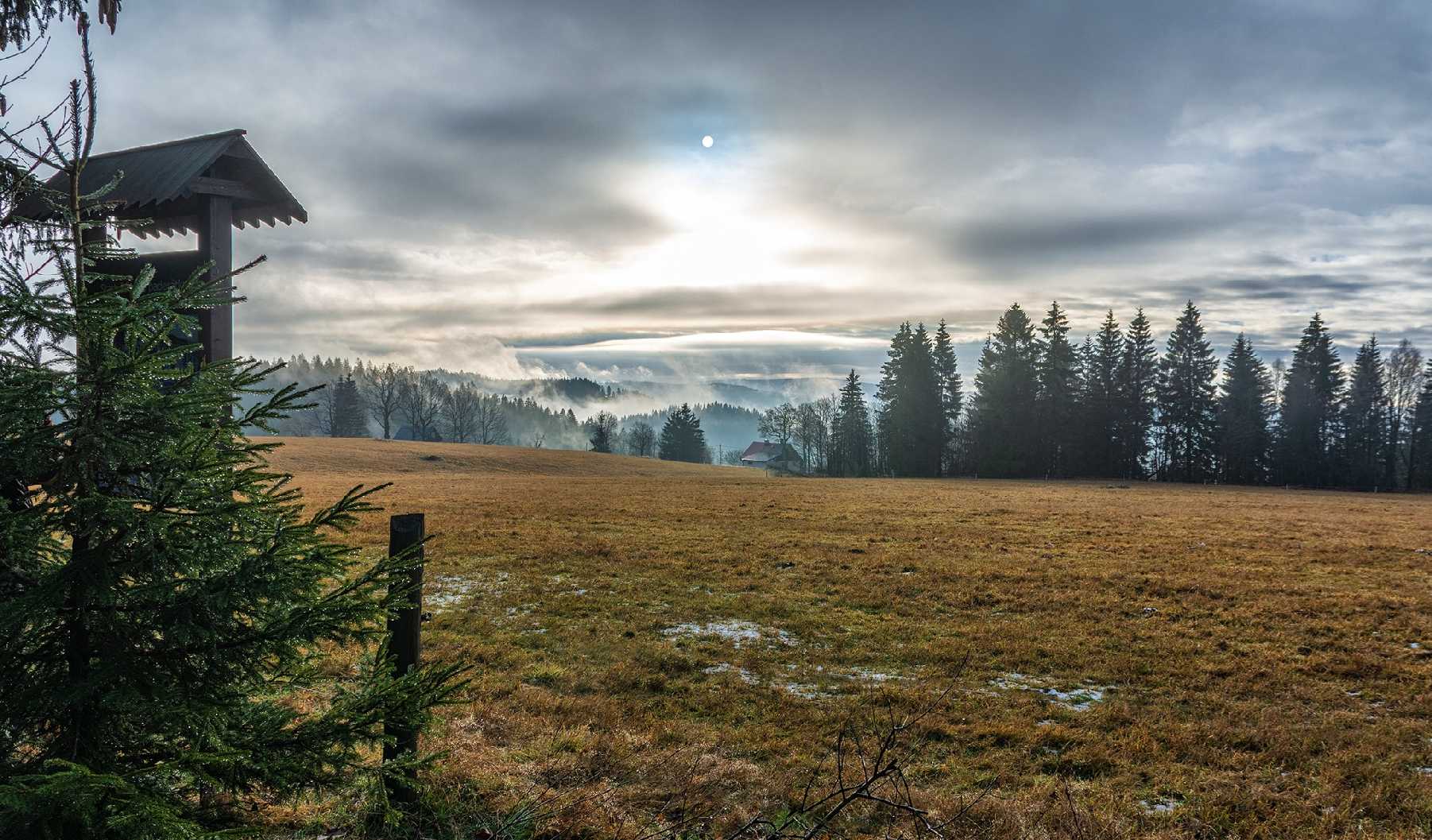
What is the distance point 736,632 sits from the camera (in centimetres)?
891

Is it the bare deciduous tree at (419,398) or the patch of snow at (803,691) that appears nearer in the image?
the patch of snow at (803,691)

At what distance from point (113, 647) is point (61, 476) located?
2.09 ft

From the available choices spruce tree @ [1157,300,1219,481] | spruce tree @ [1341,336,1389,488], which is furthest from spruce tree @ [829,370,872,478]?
spruce tree @ [1341,336,1389,488]

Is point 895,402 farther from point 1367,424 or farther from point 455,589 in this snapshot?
point 455,589

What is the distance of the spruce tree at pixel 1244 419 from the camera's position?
58.3 metres

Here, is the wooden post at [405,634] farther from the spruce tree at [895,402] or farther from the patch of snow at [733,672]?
the spruce tree at [895,402]

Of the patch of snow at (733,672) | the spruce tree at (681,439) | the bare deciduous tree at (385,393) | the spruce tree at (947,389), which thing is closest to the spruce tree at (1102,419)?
the spruce tree at (947,389)

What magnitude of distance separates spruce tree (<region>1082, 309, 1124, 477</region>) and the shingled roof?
65.9 m

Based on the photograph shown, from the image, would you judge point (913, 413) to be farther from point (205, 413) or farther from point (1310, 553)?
point (205, 413)

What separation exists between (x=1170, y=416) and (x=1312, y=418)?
10.8 metres

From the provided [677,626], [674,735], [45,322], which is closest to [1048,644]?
[677,626]

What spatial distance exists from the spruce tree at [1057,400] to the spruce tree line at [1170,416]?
0.10 m

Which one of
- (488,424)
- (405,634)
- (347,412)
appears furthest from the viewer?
(488,424)

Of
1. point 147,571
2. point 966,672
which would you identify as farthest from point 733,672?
point 147,571
